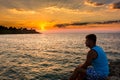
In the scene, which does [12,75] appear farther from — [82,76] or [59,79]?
[82,76]

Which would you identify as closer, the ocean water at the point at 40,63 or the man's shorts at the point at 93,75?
the man's shorts at the point at 93,75

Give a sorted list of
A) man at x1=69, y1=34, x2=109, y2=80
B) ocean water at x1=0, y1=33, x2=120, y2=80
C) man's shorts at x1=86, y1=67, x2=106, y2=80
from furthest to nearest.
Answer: ocean water at x1=0, y1=33, x2=120, y2=80
man's shorts at x1=86, y1=67, x2=106, y2=80
man at x1=69, y1=34, x2=109, y2=80

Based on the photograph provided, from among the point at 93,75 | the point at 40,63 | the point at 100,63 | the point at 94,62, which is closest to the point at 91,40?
the point at 94,62

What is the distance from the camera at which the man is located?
7566mm

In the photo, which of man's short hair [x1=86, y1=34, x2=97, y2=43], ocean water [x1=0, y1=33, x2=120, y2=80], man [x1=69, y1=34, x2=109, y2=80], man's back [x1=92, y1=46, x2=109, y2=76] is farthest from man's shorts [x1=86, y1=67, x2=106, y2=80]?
ocean water [x1=0, y1=33, x2=120, y2=80]

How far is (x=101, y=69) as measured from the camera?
25.5ft

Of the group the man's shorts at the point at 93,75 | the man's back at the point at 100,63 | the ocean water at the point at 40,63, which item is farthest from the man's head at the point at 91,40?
the ocean water at the point at 40,63

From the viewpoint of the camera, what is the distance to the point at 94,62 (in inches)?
303

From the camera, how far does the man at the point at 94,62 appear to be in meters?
7.57

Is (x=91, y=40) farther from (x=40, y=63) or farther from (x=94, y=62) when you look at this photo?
(x=40, y=63)

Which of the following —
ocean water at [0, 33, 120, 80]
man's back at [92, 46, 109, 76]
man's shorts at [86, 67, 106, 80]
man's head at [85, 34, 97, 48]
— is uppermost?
man's head at [85, 34, 97, 48]

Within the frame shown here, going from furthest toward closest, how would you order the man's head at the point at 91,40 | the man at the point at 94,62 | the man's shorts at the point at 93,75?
the man's shorts at the point at 93,75 → the man's head at the point at 91,40 → the man at the point at 94,62

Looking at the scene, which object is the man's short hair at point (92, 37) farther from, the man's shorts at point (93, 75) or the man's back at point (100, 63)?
the man's shorts at point (93, 75)

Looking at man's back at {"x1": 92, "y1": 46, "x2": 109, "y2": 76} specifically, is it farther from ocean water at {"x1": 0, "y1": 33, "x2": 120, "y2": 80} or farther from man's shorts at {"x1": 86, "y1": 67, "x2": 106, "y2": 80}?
ocean water at {"x1": 0, "y1": 33, "x2": 120, "y2": 80}
